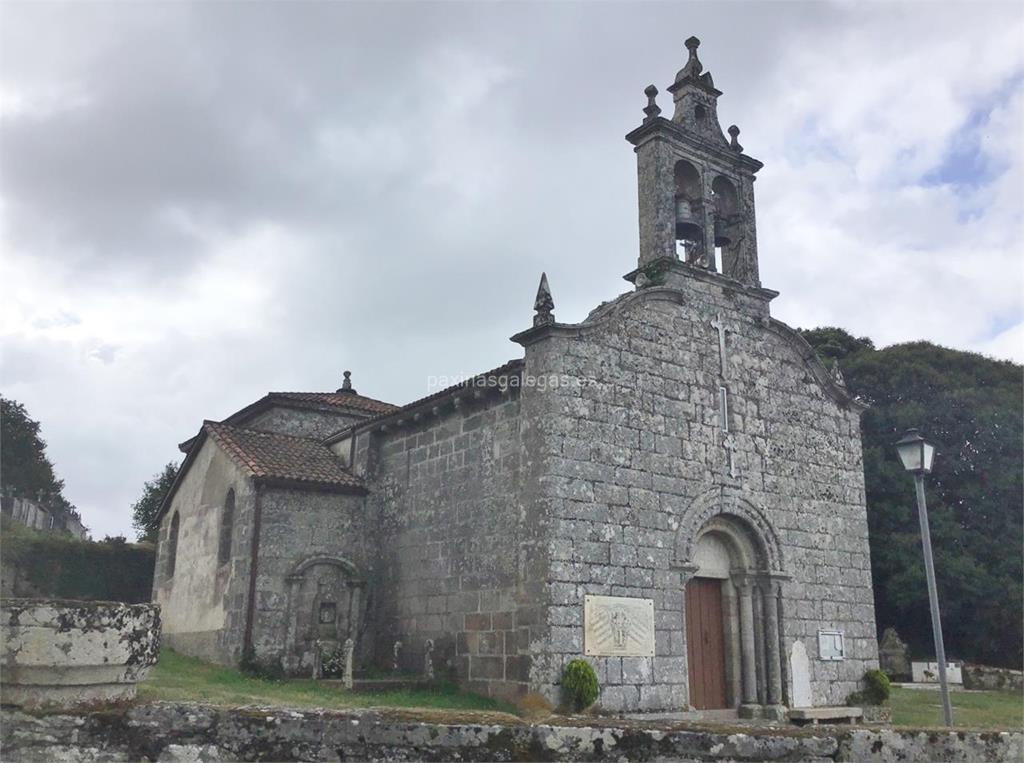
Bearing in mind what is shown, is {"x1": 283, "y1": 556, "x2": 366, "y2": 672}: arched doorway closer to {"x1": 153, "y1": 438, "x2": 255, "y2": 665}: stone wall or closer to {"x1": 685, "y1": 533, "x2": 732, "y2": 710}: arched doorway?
{"x1": 153, "y1": 438, "x2": 255, "y2": 665}: stone wall

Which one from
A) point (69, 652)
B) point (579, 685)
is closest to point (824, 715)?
point (579, 685)

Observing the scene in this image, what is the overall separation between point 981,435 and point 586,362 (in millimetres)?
21692

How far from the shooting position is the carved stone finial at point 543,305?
14328 mm

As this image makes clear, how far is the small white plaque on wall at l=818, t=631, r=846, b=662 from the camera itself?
16.4m

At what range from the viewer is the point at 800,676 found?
52.2 ft

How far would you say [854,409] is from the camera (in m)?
18.7

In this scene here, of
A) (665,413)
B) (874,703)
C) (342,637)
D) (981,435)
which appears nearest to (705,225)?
(665,413)

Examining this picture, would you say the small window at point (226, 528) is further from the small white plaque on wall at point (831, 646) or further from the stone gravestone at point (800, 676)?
the small white plaque on wall at point (831, 646)

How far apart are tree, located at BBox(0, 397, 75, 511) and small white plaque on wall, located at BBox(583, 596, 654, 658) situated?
38.5m

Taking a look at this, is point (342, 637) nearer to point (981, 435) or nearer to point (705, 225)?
point (705, 225)

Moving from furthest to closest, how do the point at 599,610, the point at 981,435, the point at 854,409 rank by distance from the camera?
the point at 981,435 → the point at 854,409 → the point at 599,610

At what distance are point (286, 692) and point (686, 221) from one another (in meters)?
11.2

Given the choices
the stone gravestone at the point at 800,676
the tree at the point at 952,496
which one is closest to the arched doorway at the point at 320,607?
the stone gravestone at the point at 800,676

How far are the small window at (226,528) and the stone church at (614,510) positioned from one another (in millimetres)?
46
